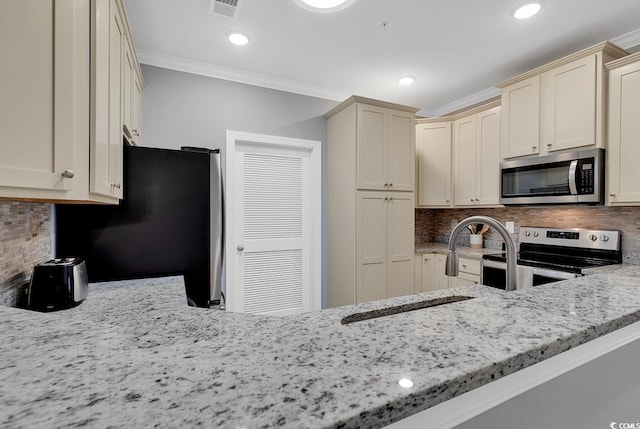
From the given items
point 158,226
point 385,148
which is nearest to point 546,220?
point 385,148

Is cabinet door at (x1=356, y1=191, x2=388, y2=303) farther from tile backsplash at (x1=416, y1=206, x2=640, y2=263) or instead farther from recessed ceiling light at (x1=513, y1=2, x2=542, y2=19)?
recessed ceiling light at (x1=513, y1=2, x2=542, y2=19)

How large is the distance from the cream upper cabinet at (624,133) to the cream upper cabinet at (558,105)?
0.06m

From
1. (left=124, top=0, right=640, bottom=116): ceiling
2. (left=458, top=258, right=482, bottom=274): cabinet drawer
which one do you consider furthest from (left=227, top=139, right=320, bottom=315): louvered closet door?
(left=458, top=258, right=482, bottom=274): cabinet drawer

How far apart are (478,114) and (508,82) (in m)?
0.46

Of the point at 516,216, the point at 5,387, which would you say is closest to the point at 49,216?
the point at 5,387

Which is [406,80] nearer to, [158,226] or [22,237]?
[158,226]

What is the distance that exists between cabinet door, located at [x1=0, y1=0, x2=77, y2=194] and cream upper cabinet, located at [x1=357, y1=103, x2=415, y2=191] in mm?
2266

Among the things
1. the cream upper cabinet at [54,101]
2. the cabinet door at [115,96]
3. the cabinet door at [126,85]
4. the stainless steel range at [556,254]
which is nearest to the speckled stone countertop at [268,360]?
the cream upper cabinet at [54,101]

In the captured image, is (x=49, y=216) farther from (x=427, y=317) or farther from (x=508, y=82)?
(x=508, y=82)

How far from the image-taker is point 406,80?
3.05m

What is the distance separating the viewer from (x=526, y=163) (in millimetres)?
2639

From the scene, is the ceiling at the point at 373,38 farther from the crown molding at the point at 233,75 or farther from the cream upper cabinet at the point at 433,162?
the cream upper cabinet at the point at 433,162

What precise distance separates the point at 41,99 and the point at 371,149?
248 centimetres

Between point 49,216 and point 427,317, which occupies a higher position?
point 49,216
